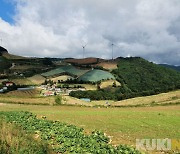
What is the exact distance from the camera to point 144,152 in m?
23.0

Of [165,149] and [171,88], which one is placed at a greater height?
[171,88]

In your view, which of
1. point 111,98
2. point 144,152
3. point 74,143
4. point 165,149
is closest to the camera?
point 144,152

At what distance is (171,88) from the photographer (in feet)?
448

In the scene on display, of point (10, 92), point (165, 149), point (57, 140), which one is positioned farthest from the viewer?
point (10, 92)

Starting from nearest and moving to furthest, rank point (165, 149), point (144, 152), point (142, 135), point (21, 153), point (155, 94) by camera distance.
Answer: point (21, 153), point (144, 152), point (165, 149), point (142, 135), point (155, 94)

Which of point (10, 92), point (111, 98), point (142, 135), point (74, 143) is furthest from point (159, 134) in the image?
point (10, 92)

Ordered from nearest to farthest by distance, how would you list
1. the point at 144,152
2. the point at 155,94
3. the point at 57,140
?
the point at 144,152 → the point at 57,140 → the point at 155,94

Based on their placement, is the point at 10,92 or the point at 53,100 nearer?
the point at 53,100

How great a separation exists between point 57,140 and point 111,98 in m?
127

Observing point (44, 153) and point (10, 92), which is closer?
point (44, 153)

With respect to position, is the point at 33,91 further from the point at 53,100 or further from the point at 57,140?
the point at 57,140

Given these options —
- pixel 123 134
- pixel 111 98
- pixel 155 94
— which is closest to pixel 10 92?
pixel 111 98

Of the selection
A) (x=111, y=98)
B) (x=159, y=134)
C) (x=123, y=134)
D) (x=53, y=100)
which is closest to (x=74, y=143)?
(x=123, y=134)

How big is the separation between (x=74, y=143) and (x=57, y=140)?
9.13 feet
